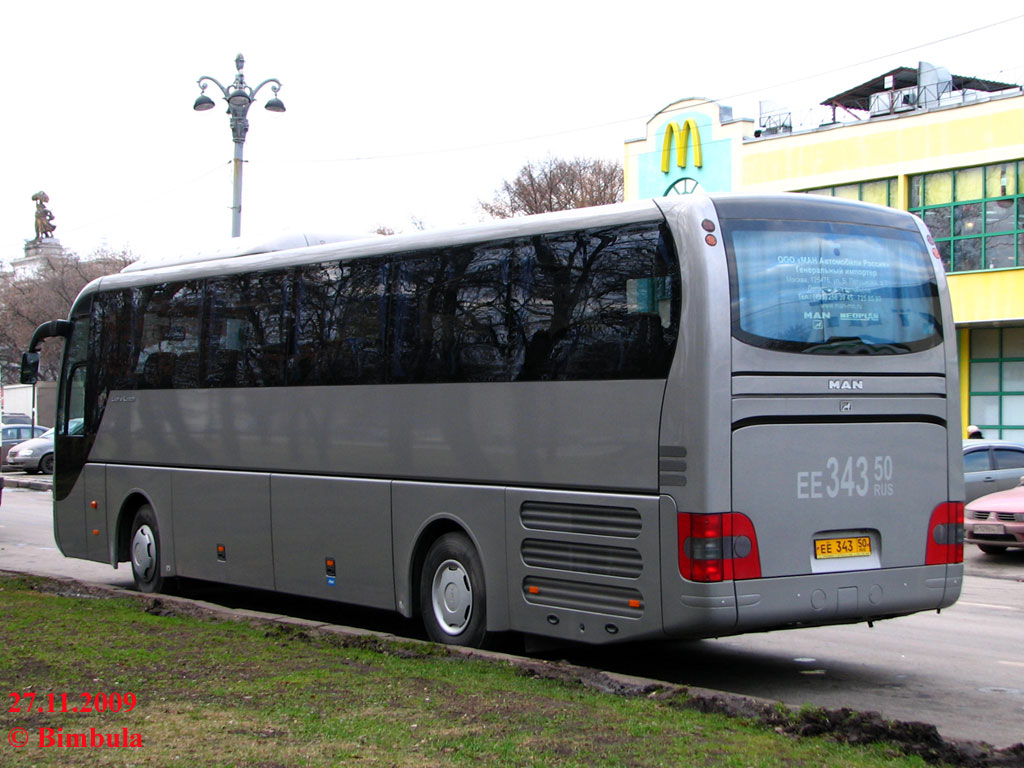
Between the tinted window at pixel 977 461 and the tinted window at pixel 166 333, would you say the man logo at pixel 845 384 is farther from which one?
the tinted window at pixel 977 461

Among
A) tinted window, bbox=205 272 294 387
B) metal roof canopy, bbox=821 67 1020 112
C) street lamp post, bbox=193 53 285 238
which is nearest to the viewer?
tinted window, bbox=205 272 294 387

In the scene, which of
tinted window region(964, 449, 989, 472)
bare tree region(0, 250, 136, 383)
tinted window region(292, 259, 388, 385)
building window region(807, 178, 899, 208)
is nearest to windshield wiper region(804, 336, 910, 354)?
tinted window region(292, 259, 388, 385)

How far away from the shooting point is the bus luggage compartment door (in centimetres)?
827

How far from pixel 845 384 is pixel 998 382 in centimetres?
2669

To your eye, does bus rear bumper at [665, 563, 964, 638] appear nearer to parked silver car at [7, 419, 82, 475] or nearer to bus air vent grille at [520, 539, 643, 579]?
bus air vent grille at [520, 539, 643, 579]

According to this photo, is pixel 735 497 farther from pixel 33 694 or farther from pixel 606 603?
pixel 33 694

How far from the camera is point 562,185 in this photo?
214 feet

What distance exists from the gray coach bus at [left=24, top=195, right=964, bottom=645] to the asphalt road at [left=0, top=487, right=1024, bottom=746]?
60 centimetres

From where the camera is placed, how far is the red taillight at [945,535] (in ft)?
29.7

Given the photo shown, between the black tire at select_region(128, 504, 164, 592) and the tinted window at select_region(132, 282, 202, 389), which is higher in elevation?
the tinted window at select_region(132, 282, 202, 389)

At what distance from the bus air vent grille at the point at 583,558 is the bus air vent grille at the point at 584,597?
0.11 meters

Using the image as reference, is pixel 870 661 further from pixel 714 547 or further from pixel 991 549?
pixel 991 549

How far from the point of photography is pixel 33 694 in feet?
24.2

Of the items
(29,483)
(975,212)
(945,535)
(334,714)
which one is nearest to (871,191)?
(975,212)
